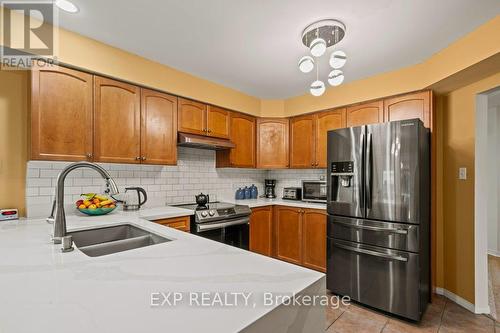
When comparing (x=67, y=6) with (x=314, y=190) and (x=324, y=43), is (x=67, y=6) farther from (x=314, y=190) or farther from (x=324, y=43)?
(x=314, y=190)

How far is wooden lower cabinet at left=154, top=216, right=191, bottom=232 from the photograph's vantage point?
2200 millimetres

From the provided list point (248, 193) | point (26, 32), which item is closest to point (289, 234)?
point (248, 193)

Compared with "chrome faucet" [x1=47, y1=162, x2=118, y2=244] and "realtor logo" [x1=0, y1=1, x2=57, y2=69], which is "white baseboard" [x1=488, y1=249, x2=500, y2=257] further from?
"realtor logo" [x1=0, y1=1, x2=57, y2=69]

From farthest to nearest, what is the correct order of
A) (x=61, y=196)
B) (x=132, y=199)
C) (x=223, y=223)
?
(x=223, y=223)
(x=132, y=199)
(x=61, y=196)

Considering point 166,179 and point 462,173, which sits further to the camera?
point 166,179

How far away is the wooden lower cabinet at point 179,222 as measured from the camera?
220 centimetres

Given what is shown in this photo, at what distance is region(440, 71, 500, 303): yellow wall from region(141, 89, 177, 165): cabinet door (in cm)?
292

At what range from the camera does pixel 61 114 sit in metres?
1.94

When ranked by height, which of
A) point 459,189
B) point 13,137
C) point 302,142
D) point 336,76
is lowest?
point 459,189

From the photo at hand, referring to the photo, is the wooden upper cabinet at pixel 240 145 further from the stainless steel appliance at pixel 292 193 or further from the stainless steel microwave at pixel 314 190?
the stainless steel microwave at pixel 314 190

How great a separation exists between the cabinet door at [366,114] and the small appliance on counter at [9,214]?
11.0 ft

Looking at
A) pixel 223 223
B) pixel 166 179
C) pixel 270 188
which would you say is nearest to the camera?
pixel 223 223

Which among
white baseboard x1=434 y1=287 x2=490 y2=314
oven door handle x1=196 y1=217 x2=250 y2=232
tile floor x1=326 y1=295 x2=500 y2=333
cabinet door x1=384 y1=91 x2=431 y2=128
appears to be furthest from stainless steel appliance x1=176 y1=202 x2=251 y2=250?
white baseboard x1=434 y1=287 x2=490 y2=314

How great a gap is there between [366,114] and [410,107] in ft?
1.45
